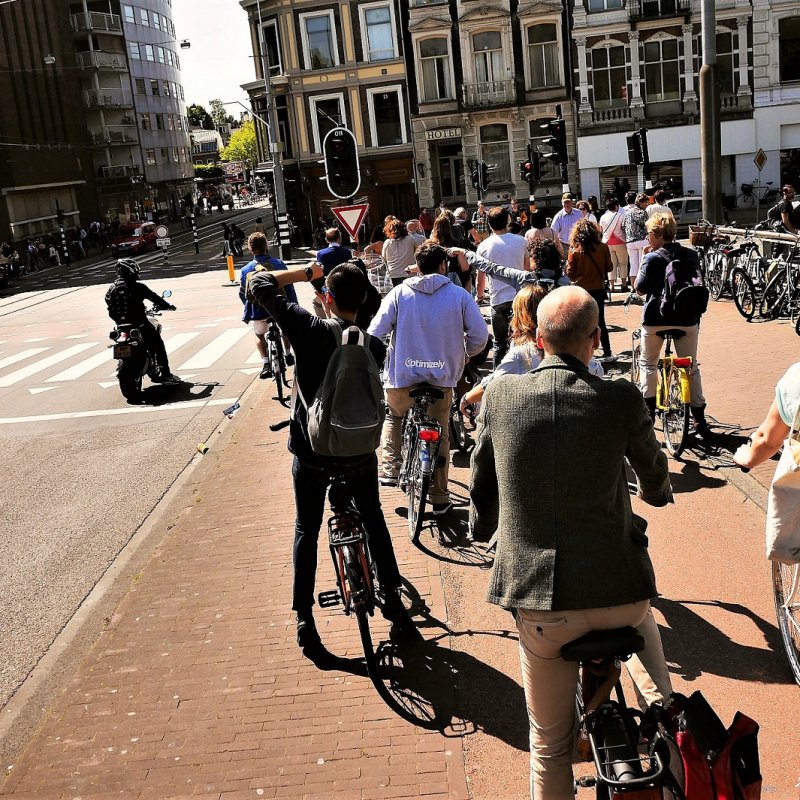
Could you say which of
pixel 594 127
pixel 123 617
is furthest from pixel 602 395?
pixel 594 127

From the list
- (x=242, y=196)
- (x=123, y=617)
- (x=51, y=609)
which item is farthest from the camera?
(x=242, y=196)

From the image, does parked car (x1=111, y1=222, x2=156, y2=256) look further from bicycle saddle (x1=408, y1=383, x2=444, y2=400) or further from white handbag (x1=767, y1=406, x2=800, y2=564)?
white handbag (x1=767, y1=406, x2=800, y2=564)

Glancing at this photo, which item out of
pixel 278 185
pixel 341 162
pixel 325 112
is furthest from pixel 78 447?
pixel 325 112

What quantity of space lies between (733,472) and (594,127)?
119 ft

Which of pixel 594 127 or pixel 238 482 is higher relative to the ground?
pixel 594 127

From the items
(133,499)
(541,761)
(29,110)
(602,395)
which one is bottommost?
(133,499)

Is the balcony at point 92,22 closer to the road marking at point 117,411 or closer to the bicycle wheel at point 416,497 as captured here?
the road marking at point 117,411

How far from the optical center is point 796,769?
3.77 metres

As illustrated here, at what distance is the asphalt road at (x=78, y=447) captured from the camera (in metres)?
6.75

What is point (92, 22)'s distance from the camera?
6638 cm

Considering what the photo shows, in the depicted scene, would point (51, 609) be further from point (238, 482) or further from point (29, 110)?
point (29, 110)

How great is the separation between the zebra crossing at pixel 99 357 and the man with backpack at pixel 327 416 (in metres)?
9.64

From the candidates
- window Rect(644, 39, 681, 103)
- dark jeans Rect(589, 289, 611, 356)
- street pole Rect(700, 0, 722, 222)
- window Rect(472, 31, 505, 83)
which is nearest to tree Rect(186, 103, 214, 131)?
window Rect(472, 31, 505, 83)

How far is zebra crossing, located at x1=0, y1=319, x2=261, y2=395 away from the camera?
601 inches
